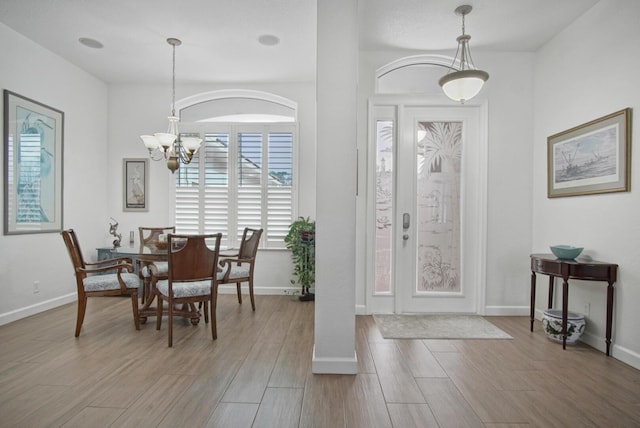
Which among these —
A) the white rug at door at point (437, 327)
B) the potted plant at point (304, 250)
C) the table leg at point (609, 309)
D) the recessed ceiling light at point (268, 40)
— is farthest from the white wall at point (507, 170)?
the table leg at point (609, 309)

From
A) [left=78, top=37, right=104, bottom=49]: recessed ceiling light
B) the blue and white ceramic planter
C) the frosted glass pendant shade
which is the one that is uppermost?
[left=78, top=37, right=104, bottom=49]: recessed ceiling light

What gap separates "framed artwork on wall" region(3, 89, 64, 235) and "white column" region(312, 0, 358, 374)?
3.35m

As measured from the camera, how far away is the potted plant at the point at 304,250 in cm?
454

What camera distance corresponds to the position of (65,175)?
171 inches

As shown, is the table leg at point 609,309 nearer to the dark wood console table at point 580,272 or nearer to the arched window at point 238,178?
the dark wood console table at point 580,272

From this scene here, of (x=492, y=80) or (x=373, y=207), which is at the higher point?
(x=492, y=80)

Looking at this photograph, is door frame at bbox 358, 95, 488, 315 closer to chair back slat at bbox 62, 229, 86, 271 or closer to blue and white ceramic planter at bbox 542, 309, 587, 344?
blue and white ceramic planter at bbox 542, 309, 587, 344

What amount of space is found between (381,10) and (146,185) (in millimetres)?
3800

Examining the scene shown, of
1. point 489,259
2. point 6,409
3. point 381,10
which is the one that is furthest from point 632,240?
point 6,409

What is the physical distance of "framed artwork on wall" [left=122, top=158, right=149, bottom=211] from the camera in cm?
500

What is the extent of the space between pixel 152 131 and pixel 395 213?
11.8ft

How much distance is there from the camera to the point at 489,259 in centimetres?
401

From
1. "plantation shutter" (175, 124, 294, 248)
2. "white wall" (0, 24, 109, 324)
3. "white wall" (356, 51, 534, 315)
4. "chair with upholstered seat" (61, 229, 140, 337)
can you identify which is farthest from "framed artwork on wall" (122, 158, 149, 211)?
"white wall" (356, 51, 534, 315)

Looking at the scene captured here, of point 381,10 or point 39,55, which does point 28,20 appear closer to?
point 39,55
